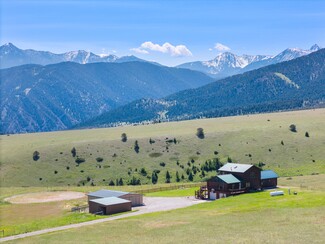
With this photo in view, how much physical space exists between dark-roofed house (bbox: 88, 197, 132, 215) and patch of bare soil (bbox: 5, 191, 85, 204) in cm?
2136

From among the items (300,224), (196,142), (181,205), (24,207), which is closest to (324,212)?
(300,224)

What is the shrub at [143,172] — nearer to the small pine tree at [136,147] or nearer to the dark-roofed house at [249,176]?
the small pine tree at [136,147]

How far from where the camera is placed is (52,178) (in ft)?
443

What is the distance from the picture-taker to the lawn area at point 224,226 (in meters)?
46.7

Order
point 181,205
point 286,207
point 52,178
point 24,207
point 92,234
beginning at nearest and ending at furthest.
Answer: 1. point 92,234
2. point 286,207
3. point 181,205
4. point 24,207
5. point 52,178

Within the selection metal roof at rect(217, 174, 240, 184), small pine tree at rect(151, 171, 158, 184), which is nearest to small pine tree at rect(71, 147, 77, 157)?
small pine tree at rect(151, 171, 158, 184)

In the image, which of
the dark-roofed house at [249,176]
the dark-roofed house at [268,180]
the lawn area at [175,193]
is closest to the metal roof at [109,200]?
the lawn area at [175,193]

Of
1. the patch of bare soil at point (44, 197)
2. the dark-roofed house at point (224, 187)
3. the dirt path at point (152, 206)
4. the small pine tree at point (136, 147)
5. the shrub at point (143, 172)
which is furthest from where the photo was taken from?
the small pine tree at point (136, 147)

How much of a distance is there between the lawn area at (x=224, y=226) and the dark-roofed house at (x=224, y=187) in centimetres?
1497

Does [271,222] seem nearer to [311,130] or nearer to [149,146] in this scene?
[149,146]

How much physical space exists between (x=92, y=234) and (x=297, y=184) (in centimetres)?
5382

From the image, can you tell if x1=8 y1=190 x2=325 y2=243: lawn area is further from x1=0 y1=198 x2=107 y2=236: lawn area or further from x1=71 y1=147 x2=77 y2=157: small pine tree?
x1=71 y1=147 x2=77 y2=157: small pine tree

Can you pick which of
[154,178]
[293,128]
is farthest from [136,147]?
[293,128]

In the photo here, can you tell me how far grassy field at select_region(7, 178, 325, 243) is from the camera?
153ft
